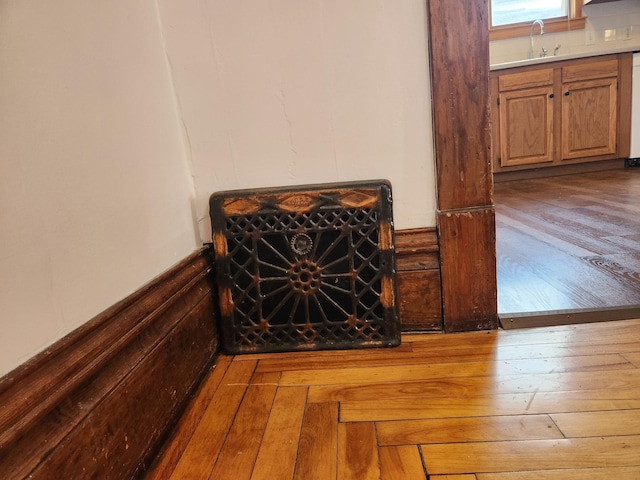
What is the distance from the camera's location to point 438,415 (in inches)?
28.1

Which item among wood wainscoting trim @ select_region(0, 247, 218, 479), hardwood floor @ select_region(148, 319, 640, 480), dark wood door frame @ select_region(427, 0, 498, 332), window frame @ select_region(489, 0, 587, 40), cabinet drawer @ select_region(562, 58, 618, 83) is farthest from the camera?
window frame @ select_region(489, 0, 587, 40)

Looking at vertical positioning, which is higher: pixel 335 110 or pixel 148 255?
pixel 335 110

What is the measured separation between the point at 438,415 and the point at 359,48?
2.49 ft

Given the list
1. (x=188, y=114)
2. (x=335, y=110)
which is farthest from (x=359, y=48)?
(x=188, y=114)

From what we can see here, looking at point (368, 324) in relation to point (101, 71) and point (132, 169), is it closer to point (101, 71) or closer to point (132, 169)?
point (132, 169)

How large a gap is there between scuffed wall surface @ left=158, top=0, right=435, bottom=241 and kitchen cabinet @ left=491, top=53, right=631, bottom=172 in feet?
8.64

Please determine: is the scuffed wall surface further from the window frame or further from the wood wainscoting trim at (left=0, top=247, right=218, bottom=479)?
the window frame

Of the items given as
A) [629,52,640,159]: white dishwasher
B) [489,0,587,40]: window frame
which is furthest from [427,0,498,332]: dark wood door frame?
[489,0,587,40]: window frame

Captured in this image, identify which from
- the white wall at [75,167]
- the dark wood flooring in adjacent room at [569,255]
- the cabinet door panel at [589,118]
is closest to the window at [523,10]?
the cabinet door panel at [589,118]

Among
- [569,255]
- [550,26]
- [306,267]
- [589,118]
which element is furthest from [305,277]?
[550,26]

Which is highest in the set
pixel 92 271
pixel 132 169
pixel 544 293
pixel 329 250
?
pixel 132 169

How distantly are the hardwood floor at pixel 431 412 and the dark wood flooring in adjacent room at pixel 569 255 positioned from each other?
0.09 meters

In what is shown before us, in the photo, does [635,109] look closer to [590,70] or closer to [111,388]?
[590,70]

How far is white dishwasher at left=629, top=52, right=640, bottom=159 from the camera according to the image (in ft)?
10.5
